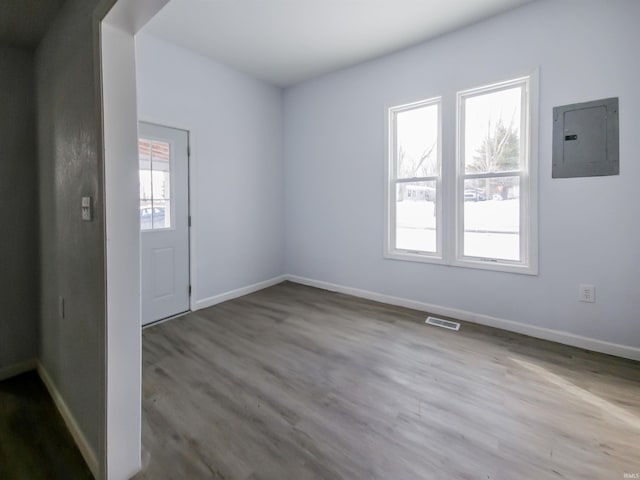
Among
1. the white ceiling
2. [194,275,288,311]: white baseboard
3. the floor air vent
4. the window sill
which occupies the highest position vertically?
the white ceiling

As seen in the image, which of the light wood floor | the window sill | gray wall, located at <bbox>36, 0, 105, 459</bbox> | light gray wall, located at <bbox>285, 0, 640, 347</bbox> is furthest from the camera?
the window sill

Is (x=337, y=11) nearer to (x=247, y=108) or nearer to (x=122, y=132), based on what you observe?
(x=247, y=108)

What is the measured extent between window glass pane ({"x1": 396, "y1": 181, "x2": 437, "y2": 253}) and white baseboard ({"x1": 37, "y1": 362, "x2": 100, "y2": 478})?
322 centimetres

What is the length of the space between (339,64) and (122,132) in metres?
3.30

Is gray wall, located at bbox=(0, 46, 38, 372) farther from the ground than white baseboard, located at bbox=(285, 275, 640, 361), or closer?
farther from the ground

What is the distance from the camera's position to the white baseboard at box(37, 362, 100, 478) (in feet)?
4.65

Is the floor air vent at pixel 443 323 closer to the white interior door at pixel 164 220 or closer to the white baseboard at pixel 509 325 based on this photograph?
the white baseboard at pixel 509 325

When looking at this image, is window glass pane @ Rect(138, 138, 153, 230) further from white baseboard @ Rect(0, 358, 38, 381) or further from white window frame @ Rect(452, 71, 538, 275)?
white window frame @ Rect(452, 71, 538, 275)

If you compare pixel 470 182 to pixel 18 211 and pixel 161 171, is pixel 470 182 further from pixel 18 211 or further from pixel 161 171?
pixel 18 211

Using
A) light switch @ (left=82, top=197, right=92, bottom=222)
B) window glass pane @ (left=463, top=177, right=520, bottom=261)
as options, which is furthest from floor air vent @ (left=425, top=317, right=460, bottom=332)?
light switch @ (left=82, top=197, right=92, bottom=222)

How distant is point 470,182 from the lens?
3.14 metres

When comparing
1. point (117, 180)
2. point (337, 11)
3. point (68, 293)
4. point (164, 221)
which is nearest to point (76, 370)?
point (68, 293)

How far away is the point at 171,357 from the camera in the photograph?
2.46m

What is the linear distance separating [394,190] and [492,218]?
44.7 inches
